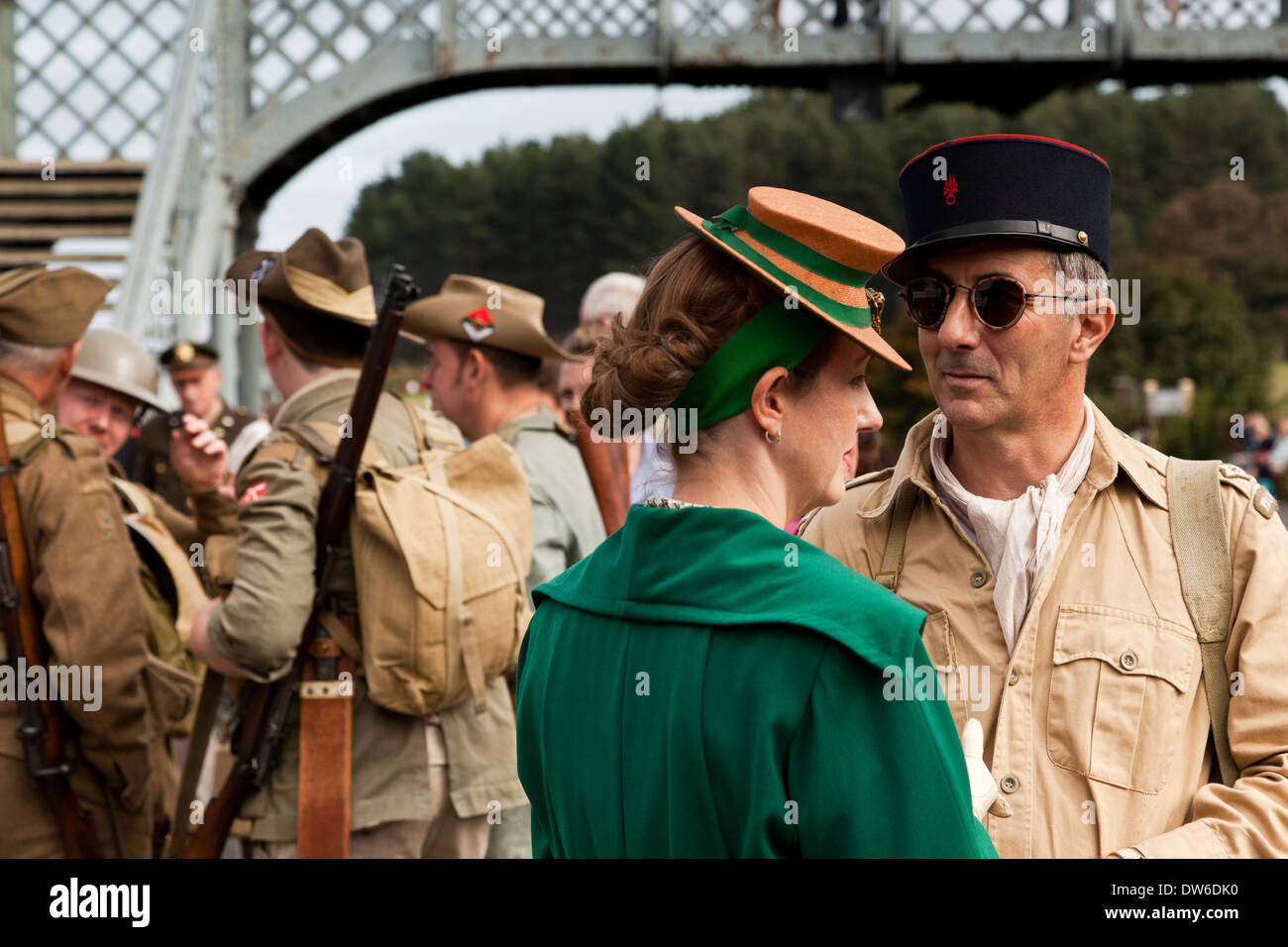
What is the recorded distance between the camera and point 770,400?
1.72m

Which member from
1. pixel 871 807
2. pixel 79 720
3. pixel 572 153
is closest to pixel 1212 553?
pixel 871 807

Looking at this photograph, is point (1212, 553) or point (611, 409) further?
point (1212, 553)

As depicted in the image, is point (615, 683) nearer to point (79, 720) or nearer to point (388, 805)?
point (388, 805)

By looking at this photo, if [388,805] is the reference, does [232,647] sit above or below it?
above

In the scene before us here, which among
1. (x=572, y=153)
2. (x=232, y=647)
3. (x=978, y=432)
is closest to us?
(x=978, y=432)

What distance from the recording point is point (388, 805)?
3445mm

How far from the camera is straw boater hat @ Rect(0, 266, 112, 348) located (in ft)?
12.4

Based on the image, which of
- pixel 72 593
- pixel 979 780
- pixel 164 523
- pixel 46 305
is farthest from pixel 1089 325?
pixel 164 523

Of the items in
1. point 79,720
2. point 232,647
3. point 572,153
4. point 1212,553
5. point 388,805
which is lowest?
point 388,805

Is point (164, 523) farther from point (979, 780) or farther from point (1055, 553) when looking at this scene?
point (979, 780)

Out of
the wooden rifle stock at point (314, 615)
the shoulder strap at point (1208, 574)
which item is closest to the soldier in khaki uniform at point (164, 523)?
the wooden rifle stock at point (314, 615)

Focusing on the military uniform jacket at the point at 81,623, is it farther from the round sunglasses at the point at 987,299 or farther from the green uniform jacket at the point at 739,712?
the round sunglasses at the point at 987,299

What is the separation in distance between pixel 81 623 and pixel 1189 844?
2863mm
